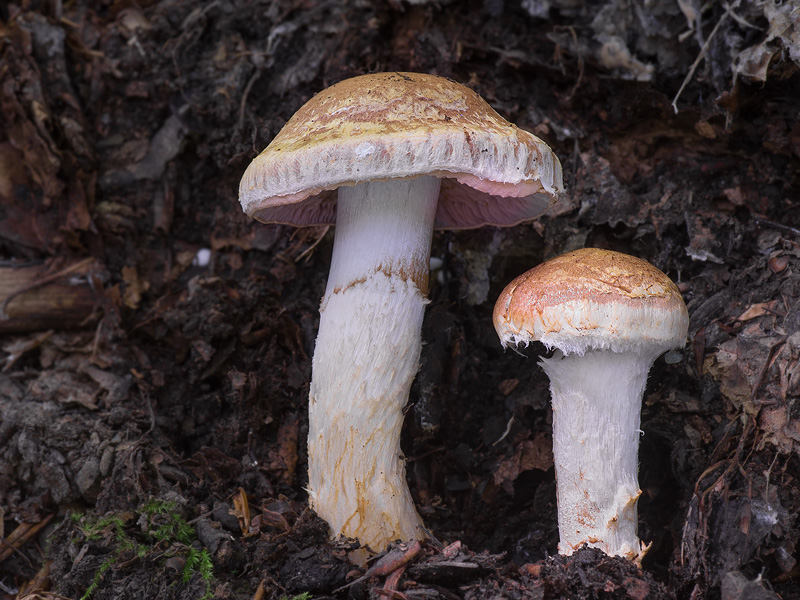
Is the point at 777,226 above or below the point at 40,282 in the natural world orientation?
above

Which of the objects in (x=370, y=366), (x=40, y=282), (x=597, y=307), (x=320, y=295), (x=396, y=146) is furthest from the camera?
(x=40, y=282)

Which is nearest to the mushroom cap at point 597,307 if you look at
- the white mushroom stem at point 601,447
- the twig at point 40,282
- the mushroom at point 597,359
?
the mushroom at point 597,359

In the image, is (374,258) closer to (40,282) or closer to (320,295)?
(320,295)

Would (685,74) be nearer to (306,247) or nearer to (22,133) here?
(306,247)

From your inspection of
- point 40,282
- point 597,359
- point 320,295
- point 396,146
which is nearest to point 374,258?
point 396,146

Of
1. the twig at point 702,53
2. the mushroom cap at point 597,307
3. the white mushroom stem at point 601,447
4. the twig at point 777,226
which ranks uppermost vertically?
the twig at point 702,53

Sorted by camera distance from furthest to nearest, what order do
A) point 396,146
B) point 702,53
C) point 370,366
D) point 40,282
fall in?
point 40,282 < point 702,53 < point 370,366 < point 396,146

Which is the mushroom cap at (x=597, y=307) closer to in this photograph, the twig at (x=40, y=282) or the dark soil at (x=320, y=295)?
the dark soil at (x=320, y=295)
